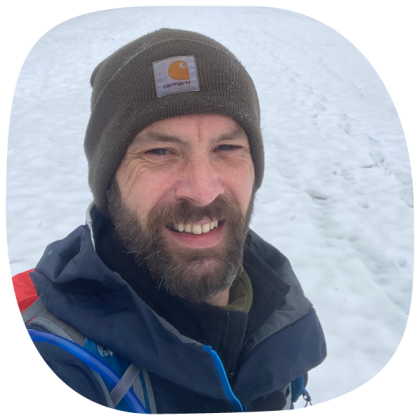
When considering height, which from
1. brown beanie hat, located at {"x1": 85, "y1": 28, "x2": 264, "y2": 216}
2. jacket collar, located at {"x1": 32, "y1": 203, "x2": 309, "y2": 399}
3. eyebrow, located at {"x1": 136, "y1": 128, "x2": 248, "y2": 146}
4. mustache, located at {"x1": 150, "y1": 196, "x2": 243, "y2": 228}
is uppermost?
brown beanie hat, located at {"x1": 85, "y1": 28, "x2": 264, "y2": 216}

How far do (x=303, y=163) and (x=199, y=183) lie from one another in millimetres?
1075

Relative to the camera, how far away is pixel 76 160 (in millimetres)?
1647

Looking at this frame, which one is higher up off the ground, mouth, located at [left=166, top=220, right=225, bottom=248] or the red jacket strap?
mouth, located at [left=166, top=220, right=225, bottom=248]

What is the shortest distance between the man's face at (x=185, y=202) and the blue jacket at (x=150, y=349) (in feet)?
0.67

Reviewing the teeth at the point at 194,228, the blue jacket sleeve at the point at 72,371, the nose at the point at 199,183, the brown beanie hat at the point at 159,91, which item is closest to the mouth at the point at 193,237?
the teeth at the point at 194,228

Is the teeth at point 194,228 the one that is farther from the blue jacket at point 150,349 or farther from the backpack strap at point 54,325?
the backpack strap at point 54,325

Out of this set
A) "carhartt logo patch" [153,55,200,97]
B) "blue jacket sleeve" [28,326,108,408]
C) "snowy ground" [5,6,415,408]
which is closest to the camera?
"blue jacket sleeve" [28,326,108,408]

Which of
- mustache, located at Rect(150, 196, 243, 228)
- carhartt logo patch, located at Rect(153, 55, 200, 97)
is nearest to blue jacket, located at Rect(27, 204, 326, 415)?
mustache, located at Rect(150, 196, 243, 228)

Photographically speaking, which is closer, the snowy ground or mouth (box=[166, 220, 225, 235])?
the snowy ground

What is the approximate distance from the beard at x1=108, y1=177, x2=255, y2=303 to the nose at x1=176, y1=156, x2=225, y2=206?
0.04m

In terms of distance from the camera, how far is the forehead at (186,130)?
1175 millimetres

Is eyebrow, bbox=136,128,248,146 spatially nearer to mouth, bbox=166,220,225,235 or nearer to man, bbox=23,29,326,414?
man, bbox=23,29,326,414

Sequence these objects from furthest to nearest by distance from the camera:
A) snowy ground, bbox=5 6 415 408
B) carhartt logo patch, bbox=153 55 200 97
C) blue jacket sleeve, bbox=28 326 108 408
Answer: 1. carhartt logo patch, bbox=153 55 200 97
2. snowy ground, bbox=5 6 415 408
3. blue jacket sleeve, bbox=28 326 108 408

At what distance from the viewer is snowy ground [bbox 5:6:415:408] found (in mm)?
1087
